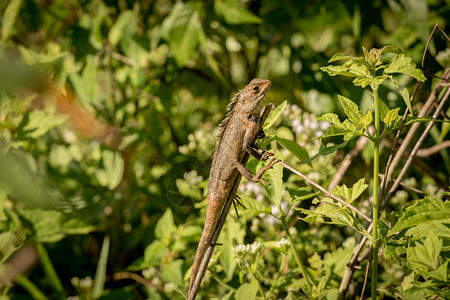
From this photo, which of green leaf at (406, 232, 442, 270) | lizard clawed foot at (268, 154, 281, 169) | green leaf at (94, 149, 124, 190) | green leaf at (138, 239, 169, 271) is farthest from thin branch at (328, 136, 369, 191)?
green leaf at (94, 149, 124, 190)

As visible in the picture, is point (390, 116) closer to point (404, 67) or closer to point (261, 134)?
point (404, 67)

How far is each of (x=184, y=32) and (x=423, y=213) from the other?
2049 millimetres

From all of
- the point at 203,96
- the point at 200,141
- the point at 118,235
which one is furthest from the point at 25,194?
the point at 203,96

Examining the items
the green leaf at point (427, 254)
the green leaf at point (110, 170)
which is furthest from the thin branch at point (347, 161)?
the green leaf at point (110, 170)

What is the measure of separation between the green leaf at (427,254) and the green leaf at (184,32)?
1.94m

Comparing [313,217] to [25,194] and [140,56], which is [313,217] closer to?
[25,194]

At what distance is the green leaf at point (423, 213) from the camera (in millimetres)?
1298

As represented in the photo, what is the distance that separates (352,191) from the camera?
1542 millimetres

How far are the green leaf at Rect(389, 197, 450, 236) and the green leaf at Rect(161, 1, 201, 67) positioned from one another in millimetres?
1876

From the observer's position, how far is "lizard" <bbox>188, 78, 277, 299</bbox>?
1581 millimetres

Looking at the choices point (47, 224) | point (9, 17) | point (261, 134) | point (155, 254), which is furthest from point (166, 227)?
point (9, 17)

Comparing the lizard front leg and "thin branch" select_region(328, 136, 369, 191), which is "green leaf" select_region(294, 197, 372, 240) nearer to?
the lizard front leg

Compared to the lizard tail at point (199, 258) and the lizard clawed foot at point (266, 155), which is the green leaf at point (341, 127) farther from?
the lizard tail at point (199, 258)

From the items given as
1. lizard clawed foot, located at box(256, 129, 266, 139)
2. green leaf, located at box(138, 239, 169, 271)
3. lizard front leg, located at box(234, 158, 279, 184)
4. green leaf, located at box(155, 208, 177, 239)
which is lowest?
green leaf, located at box(138, 239, 169, 271)
